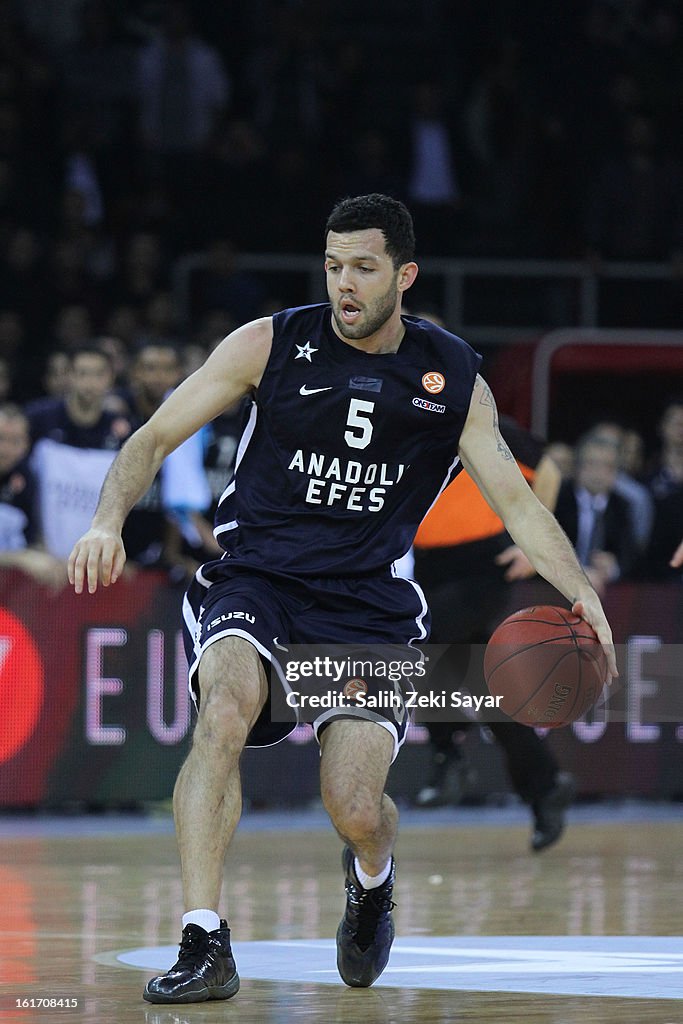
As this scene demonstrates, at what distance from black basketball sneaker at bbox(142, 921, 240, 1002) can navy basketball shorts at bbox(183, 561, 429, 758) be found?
2.05 feet

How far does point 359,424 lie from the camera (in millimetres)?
5887

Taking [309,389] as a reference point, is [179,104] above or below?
above

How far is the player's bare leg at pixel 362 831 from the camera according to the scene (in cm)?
557

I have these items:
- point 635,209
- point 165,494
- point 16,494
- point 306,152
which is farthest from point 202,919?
point 635,209

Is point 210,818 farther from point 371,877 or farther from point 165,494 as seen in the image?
point 165,494

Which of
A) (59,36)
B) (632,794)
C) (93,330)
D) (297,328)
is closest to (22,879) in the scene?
(297,328)

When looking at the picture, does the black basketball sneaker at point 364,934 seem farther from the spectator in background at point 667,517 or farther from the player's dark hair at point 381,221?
the spectator in background at point 667,517

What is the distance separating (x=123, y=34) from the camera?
57.5 feet

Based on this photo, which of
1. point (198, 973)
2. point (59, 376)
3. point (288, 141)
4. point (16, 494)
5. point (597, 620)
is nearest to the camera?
point (198, 973)

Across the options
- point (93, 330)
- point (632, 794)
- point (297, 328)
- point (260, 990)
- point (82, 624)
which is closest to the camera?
point (260, 990)

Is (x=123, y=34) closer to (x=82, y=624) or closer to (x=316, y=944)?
(x=82, y=624)

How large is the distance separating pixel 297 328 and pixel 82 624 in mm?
5437

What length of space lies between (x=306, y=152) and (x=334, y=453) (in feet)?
38.7

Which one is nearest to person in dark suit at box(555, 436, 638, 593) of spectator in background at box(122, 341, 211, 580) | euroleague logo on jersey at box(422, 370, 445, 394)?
spectator in background at box(122, 341, 211, 580)
